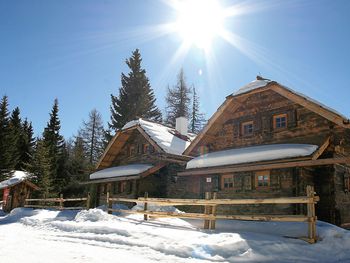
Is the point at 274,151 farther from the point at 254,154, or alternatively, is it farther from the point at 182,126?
the point at 182,126

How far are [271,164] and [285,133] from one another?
273 centimetres

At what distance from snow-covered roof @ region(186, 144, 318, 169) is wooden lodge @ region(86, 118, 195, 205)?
376cm

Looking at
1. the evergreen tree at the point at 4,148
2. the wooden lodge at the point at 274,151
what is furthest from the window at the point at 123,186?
the evergreen tree at the point at 4,148

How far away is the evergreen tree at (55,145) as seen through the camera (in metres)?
35.5

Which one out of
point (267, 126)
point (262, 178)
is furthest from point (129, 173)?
point (267, 126)

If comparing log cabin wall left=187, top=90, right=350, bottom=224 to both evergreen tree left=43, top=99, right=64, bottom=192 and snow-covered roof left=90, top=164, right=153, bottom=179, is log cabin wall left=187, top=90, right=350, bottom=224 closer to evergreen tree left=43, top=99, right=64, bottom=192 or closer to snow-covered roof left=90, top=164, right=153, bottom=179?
snow-covered roof left=90, top=164, right=153, bottom=179

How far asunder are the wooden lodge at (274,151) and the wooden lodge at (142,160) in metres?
2.75

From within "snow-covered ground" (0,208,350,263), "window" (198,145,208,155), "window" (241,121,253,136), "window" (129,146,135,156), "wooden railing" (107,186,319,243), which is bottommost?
"snow-covered ground" (0,208,350,263)

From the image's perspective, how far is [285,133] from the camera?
608 inches

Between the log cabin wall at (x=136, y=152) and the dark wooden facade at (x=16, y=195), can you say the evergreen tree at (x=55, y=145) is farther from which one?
the log cabin wall at (x=136, y=152)

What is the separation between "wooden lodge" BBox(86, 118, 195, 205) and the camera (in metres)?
20.5

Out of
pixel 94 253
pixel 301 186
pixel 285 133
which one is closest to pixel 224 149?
pixel 285 133

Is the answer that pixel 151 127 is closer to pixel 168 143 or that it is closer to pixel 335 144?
pixel 168 143

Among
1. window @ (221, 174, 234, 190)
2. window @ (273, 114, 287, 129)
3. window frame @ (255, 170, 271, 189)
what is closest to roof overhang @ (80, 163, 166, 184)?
window @ (221, 174, 234, 190)
